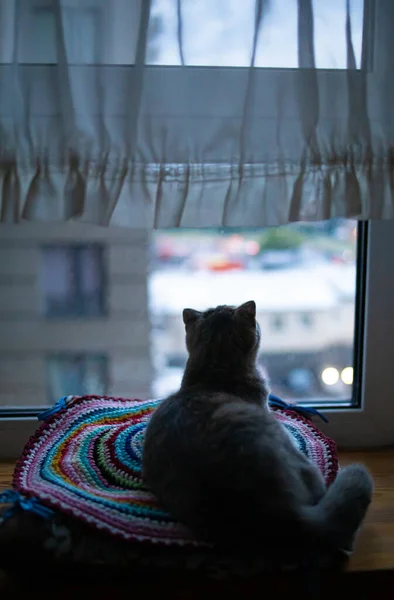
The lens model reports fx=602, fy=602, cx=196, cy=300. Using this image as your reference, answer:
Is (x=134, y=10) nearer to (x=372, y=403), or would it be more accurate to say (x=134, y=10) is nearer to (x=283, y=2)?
(x=283, y=2)

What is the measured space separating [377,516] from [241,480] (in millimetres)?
374

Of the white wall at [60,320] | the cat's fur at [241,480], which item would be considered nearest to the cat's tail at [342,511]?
the cat's fur at [241,480]

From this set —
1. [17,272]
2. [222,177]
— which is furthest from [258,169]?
[17,272]

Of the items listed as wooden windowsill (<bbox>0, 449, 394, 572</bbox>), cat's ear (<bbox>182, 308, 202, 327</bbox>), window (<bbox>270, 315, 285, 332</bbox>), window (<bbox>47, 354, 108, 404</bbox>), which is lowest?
wooden windowsill (<bbox>0, 449, 394, 572</bbox>)

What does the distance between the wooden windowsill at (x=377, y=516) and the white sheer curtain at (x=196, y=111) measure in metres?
0.49

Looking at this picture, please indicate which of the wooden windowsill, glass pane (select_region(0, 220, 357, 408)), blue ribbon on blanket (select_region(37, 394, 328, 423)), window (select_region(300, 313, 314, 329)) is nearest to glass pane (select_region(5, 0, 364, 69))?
glass pane (select_region(0, 220, 357, 408))

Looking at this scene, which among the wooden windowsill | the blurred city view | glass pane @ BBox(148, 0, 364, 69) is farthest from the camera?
the blurred city view

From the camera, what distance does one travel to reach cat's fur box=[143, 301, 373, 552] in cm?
75

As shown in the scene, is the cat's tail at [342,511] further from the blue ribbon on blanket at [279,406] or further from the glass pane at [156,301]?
the glass pane at [156,301]

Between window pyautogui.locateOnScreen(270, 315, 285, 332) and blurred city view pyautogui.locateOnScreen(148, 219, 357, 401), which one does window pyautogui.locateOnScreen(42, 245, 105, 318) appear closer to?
blurred city view pyautogui.locateOnScreen(148, 219, 357, 401)

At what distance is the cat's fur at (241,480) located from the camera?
75cm

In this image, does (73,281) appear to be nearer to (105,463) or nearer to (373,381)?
(105,463)

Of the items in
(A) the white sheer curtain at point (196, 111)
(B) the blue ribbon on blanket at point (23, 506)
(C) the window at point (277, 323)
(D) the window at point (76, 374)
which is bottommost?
(B) the blue ribbon on blanket at point (23, 506)

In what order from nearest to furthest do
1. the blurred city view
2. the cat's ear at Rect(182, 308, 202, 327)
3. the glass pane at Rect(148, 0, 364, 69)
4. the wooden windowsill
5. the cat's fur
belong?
1. the cat's fur
2. the wooden windowsill
3. the glass pane at Rect(148, 0, 364, 69)
4. the cat's ear at Rect(182, 308, 202, 327)
5. the blurred city view
